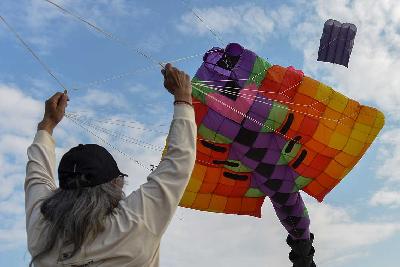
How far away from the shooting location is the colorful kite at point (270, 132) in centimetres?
866

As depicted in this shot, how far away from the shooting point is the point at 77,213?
192 centimetres

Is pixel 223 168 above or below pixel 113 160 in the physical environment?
above

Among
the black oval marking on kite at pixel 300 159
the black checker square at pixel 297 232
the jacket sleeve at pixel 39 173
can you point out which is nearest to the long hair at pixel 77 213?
the jacket sleeve at pixel 39 173

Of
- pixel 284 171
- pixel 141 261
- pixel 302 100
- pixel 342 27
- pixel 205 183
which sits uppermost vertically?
pixel 342 27

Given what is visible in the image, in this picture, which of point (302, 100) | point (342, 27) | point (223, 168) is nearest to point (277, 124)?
point (302, 100)

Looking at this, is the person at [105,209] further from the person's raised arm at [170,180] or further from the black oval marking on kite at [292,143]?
the black oval marking on kite at [292,143]

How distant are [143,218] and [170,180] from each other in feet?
0.56

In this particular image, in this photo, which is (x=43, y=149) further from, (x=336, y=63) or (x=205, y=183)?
(x=336, y=63)

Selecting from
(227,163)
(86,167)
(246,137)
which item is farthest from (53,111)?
(227,163)

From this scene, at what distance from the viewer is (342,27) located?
9836 millimetres

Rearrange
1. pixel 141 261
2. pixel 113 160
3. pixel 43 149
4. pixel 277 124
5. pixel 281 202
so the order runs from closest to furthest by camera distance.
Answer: pixel 141 261
pixel 113 160
pixel 43 149
pixel 277 124
pixel 281 202

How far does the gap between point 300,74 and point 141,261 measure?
7.44 m

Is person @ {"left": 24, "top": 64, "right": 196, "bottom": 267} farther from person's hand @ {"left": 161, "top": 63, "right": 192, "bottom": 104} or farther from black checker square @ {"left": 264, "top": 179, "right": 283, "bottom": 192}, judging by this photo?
black checker square @ {"left": 264, "top": 179, "right": 283, "bottom": 192}

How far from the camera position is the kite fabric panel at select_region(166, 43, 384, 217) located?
8.66 meters
